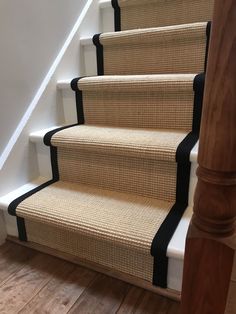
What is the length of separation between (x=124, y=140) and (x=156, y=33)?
1.91 feet

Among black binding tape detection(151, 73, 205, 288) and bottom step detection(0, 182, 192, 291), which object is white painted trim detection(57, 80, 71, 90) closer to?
bottom step detection(0, 182, 192, 291)

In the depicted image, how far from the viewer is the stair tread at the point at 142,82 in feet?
3.28

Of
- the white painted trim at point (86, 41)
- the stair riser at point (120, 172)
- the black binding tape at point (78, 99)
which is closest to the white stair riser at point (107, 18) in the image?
the white painted trim at point (86, 41)

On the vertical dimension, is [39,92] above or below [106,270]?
above

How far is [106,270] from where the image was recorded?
0.91m

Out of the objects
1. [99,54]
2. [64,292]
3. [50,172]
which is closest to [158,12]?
[99,54]

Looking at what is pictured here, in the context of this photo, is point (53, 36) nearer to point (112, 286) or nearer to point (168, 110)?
point (168, 110)

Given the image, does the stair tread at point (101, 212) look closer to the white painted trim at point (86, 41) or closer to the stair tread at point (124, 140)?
the stair tread at point (124, 140)

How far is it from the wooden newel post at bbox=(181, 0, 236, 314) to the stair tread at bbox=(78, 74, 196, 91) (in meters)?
0.64

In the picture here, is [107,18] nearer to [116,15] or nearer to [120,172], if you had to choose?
[116,15]

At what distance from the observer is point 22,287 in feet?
2.81

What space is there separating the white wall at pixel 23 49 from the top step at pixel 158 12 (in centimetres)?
35

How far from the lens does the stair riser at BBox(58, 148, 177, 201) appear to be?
0.93 m

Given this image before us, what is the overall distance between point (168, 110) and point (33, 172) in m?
0.66
